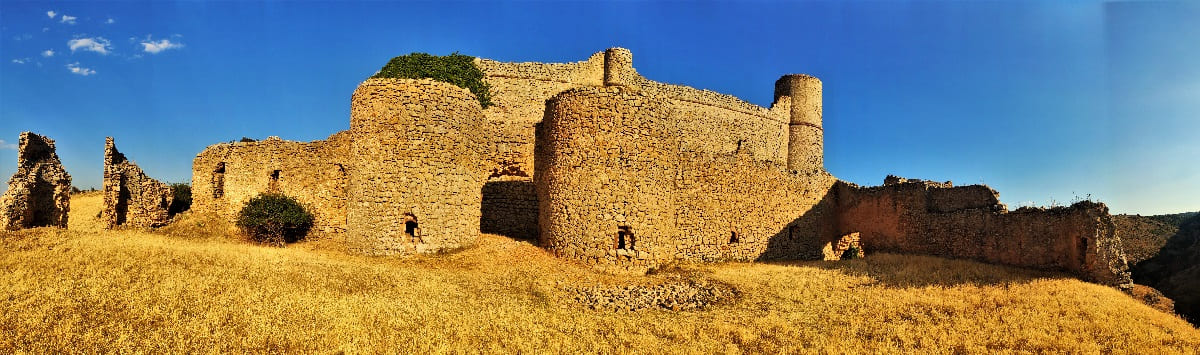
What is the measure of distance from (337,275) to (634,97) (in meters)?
6.88

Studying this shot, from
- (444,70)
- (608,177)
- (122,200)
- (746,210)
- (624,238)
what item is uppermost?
(444,70)

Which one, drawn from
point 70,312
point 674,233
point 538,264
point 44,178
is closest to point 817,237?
point 674,233

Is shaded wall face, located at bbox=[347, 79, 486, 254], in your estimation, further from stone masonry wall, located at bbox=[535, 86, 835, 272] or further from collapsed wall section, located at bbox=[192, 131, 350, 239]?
collapsed wall section, located at bbox=[192, 131, 350, 239]

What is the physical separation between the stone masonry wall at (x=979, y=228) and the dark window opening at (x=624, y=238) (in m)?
9.31

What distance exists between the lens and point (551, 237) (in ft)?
38.7

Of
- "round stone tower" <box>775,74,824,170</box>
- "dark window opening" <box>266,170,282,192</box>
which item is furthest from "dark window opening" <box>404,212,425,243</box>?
"round stone tower" <box>775,74,824,170</box>

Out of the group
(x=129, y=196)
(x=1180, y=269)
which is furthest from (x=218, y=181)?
(x=1180, y=269)

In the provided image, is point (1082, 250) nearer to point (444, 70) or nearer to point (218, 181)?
point (444, 70)

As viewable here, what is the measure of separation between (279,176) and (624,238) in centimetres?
1087

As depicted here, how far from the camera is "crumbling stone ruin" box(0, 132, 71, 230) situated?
11375mm

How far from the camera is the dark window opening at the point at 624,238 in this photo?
452 inches

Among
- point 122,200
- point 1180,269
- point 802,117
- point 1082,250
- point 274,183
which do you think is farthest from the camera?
point 802,117

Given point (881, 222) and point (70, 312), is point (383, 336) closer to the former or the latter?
point (70, 312)

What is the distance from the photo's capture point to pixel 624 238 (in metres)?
11.6
